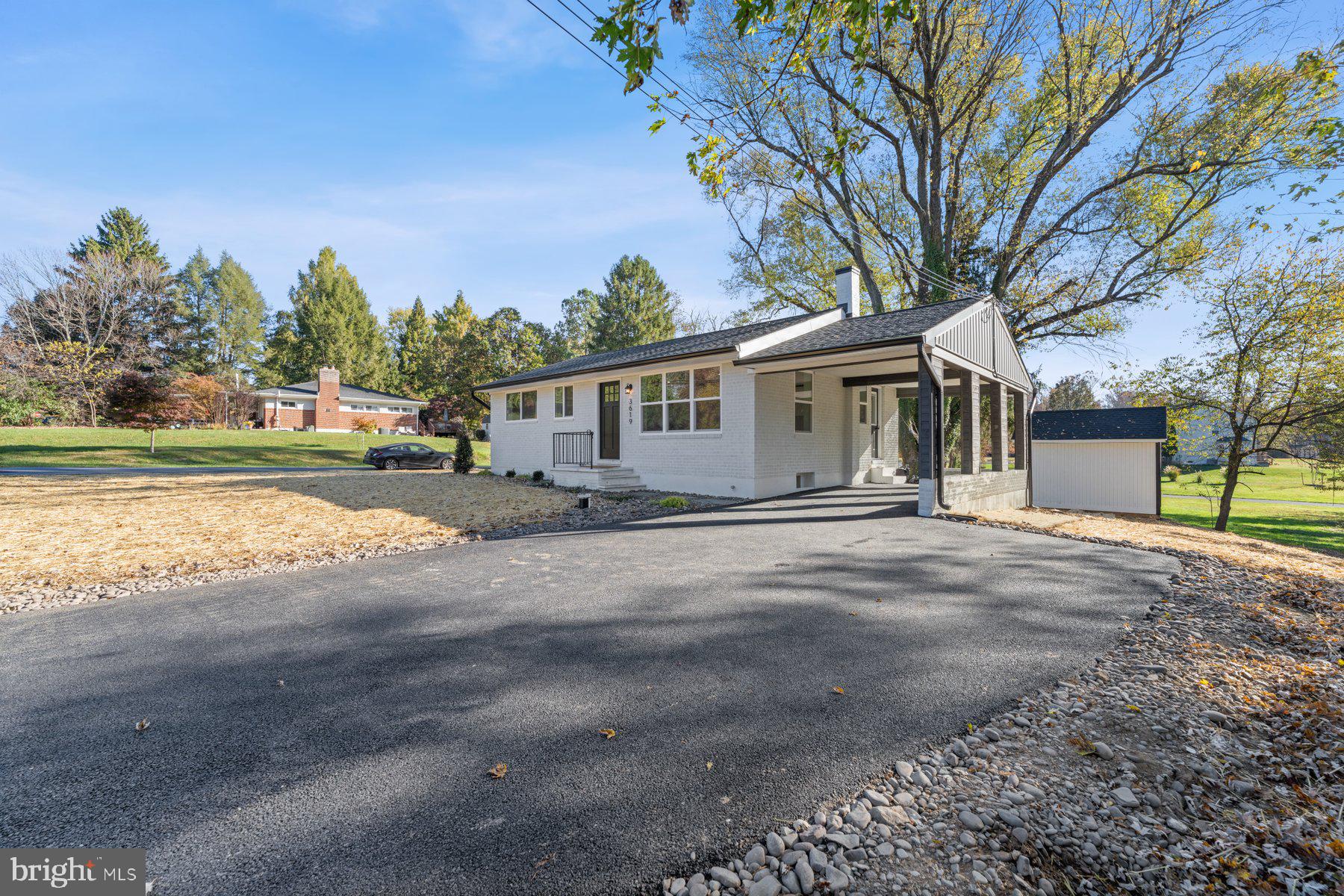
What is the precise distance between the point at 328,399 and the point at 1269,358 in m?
47.9

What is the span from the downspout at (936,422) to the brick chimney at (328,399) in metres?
40.0

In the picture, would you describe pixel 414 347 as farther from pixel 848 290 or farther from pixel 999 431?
pixel 999 431

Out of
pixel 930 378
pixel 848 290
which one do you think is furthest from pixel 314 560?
pixel 848 290

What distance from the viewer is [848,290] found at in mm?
14469

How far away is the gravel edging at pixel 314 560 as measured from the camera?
4938 millimetres

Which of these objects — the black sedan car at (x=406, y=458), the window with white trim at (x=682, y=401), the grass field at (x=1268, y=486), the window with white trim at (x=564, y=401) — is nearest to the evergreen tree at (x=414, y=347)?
the black sedan car at (x=406, y=458)

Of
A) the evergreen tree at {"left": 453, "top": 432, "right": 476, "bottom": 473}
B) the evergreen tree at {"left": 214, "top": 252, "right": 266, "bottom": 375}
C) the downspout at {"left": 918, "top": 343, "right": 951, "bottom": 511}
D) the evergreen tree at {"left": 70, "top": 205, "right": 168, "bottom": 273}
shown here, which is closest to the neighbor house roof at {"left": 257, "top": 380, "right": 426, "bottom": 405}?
the evergreen tree at {"left": 214, "top": 252, "right": 266, "bottom": 375}

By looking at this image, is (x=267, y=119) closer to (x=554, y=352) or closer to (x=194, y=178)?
(x=194, y=178)

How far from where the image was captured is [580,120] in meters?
8.77

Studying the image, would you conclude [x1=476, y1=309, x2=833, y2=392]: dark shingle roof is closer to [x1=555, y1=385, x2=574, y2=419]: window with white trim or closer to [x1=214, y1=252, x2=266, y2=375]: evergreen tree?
[x1=555, y1=385, x2=574, y2=419]: window with white trim

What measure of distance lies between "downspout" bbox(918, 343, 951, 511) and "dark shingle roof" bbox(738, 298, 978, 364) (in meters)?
0.50

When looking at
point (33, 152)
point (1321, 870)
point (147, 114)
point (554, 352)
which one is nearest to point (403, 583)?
point (1321, 870)

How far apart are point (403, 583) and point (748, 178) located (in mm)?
18738

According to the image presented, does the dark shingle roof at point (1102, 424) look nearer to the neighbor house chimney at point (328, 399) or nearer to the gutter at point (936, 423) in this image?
the gutter at point (936, 423)
